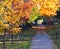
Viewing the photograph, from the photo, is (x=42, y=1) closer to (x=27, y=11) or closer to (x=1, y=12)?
(x=27, y=11)

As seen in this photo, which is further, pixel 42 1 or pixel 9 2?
pixel 42 1

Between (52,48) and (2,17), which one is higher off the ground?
(2,17)

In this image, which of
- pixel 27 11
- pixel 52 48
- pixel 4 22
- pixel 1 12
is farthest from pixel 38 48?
pixel 1 12

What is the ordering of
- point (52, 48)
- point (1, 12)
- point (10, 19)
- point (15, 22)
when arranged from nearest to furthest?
point (1, 12) → point (10, 19) → point (15, 22) → point (52, 48)

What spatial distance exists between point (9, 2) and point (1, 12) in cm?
80

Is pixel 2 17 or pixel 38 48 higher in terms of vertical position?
pixel 2 17

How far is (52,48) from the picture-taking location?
71.4 ft

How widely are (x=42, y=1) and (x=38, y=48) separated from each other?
21.1ft

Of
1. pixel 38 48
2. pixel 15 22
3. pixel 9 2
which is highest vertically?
pixel 9 2

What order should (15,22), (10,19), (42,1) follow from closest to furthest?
(10,19) < (15,22) < (42,1)

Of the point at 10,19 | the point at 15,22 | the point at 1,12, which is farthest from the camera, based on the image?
the point at 15,22

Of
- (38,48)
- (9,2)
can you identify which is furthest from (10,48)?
(9,2)

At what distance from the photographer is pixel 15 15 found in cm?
1861

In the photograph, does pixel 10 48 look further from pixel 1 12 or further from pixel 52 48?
pixel 1 12
